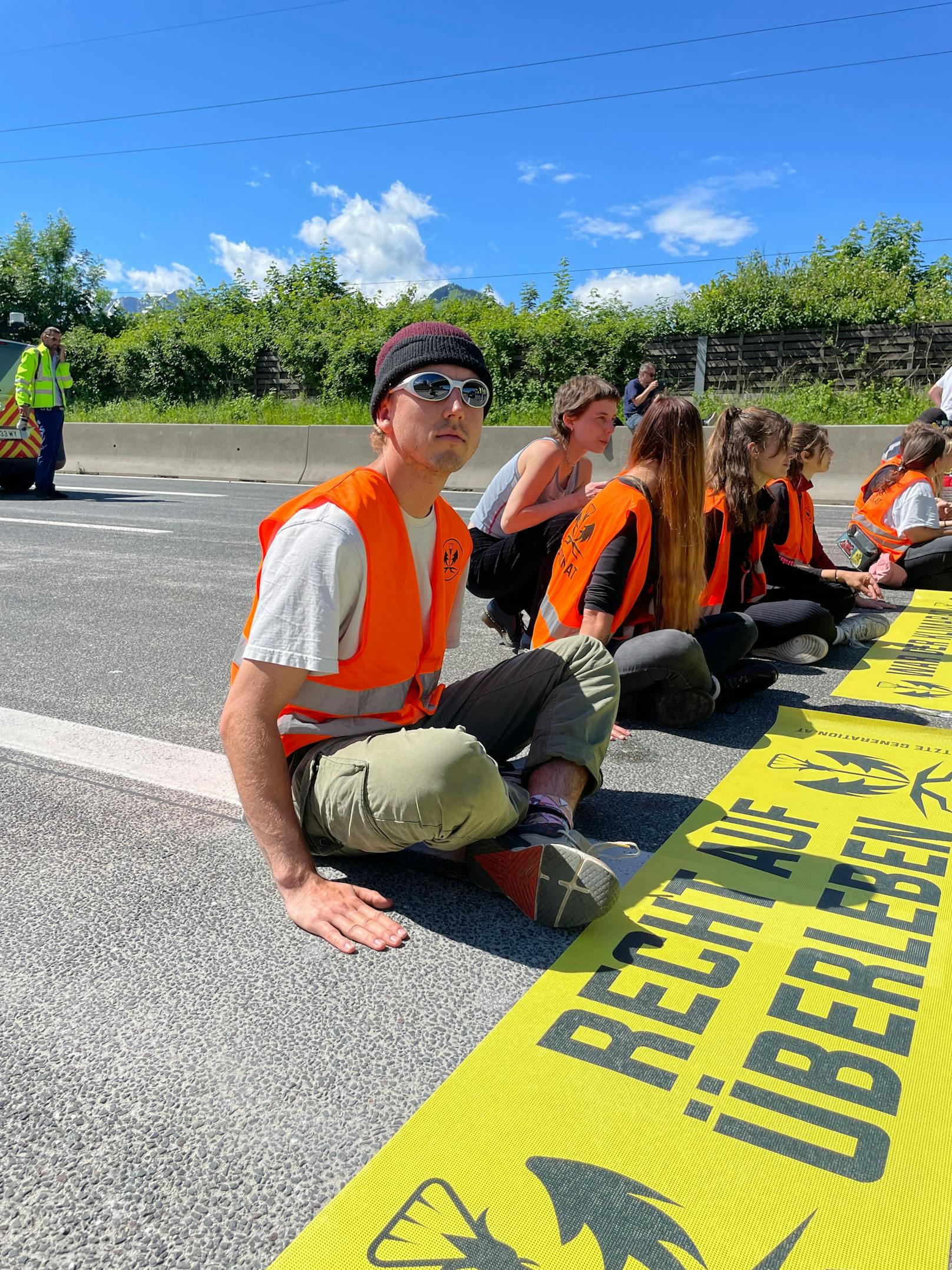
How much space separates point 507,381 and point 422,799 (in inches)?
802

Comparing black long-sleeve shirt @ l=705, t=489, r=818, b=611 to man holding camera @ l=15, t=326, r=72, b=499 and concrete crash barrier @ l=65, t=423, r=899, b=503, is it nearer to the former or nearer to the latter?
concrete crash barrier @ l=65, t=423, r=899, b=503

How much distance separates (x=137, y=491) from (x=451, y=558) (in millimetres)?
12806

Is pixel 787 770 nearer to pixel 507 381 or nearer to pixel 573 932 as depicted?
pixel 573 932

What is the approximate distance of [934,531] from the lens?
6.87 m

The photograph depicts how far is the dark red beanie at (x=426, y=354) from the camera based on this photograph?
2.46 meters

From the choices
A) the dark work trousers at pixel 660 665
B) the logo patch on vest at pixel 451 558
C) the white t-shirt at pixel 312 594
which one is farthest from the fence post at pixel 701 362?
the white t-shirt at pixel 312 594

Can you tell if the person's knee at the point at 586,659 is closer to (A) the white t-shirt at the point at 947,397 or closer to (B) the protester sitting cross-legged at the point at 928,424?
(B) the protester sitting cross-legged at the point at 928,424

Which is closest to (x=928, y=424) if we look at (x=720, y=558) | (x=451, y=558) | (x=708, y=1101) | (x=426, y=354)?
(x=720, y=558)

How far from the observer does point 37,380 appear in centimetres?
1217

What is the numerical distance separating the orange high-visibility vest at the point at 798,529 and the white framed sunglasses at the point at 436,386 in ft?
11.2

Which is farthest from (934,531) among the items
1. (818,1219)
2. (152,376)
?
(152,376)

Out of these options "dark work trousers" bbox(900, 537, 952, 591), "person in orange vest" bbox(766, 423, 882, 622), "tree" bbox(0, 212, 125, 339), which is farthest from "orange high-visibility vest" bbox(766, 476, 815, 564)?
"tree" bbox(0, 212, 125, 339)

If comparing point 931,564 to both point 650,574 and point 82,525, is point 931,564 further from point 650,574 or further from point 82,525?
point 82,525

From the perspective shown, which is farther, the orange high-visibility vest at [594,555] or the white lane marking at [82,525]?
the white lane marking at [82,525]
